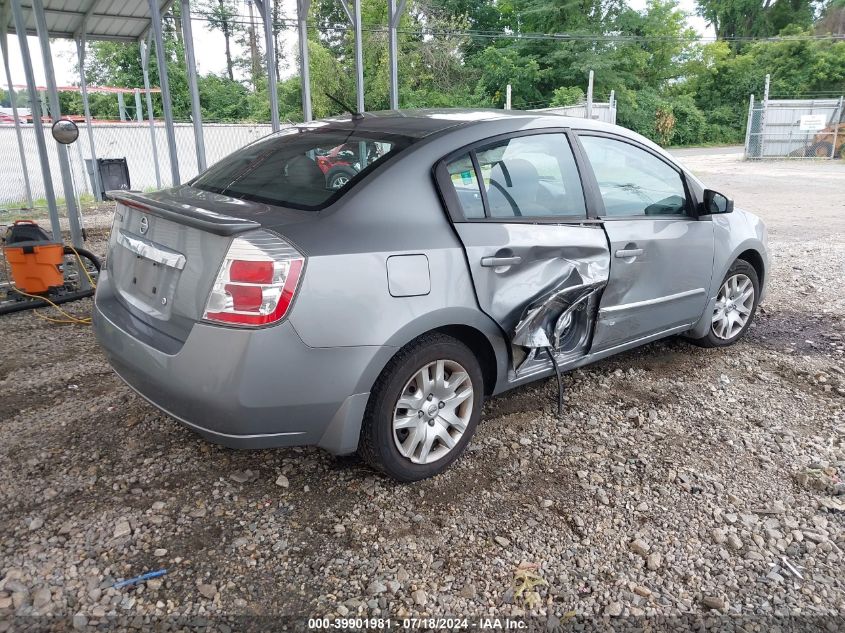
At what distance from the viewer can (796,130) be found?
24.4 metres

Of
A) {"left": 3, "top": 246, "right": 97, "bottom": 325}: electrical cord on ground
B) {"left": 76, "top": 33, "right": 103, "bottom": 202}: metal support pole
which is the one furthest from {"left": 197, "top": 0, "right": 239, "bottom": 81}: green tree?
{"left": 3, "top": 246, "right": 97, "bottom": 325}: electrical cord on ground

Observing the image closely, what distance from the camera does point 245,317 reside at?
231cm

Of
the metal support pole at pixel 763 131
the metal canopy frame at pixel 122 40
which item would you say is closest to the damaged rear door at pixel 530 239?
the metal canopy frame at pixel 122 40

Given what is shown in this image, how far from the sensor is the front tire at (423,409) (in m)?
2.65

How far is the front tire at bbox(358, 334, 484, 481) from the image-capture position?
8.68ft

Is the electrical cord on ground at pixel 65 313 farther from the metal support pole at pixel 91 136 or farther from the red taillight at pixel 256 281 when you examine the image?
the metal support pole at pixel 91 136

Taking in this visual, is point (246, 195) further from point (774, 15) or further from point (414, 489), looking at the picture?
point (774, 15)

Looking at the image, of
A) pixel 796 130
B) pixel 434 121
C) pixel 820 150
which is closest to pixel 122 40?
pixel 434 121

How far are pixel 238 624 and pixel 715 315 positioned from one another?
147 inches

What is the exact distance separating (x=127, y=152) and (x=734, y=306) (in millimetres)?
17235

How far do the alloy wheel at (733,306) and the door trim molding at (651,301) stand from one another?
42 cm

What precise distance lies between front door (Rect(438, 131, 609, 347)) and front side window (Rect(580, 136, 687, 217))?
207 mm

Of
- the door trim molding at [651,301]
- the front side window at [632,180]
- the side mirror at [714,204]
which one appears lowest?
the door trim molding at [651,301]

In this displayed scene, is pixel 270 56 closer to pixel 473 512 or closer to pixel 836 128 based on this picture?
pixel 473 512
